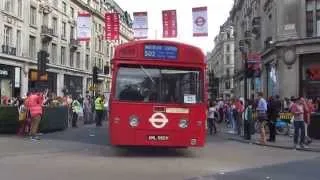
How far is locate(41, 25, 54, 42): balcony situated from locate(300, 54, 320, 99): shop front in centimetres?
3305

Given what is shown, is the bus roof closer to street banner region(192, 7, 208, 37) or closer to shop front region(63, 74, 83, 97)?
street banner region(192, 7, 208, 37)

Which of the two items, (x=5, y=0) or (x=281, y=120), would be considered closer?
(x=281, y=120)

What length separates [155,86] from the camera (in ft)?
53.1

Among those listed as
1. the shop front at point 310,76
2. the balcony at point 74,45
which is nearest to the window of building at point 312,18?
the shop front at point 310,76

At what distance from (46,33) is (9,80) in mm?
11481

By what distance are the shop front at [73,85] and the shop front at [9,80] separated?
14.2m

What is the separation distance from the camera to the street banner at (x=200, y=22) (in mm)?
34062

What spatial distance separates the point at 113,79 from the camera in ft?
53.2

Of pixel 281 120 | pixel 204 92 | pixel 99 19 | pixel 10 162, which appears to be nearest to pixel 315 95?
pixel 281 120

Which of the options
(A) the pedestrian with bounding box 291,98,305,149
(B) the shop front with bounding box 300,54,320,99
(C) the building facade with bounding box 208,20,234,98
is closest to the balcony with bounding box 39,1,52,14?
(B) the shop front with bounding box 300,54,320,99

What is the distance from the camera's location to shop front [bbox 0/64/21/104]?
53156 mm

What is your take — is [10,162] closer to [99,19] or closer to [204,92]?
[204,92]

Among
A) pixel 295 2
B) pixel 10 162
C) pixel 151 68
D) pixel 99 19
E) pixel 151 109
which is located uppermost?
pixel 99 19

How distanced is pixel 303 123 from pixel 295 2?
21562 millimetres
